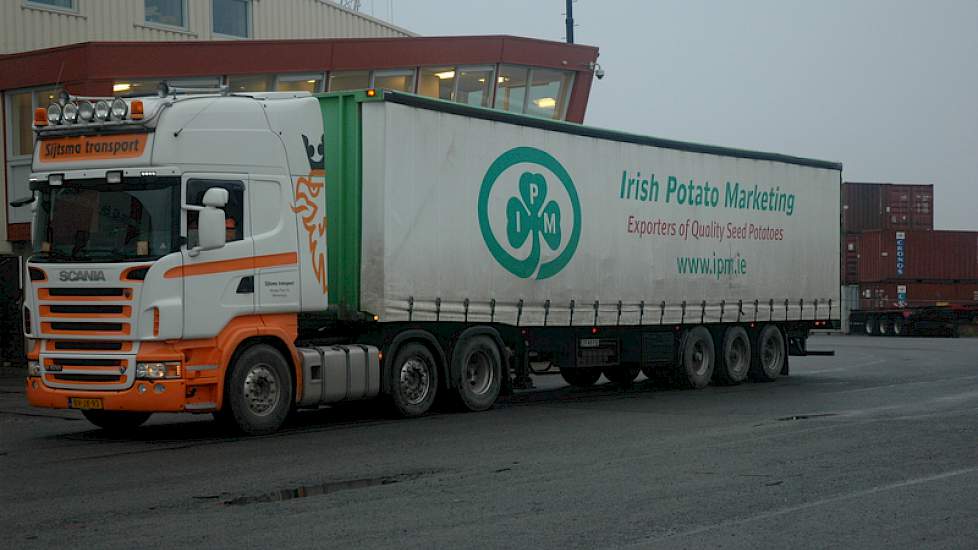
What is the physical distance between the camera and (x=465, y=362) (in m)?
15.6

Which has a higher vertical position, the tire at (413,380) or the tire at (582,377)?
the tire at (413,380)

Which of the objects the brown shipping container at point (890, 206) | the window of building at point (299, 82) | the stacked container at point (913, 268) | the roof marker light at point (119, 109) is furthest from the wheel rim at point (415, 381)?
the brown shipping container at point (890, 206)

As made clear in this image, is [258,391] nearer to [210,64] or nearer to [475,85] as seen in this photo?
[210,64]

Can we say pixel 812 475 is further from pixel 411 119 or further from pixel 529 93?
pixel 529 93

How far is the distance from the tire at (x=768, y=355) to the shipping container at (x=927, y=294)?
29035 mm

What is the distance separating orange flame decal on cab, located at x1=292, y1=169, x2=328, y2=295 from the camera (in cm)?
1380

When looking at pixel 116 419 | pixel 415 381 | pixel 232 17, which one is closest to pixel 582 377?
pixel 415 381

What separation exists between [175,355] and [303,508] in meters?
4.36

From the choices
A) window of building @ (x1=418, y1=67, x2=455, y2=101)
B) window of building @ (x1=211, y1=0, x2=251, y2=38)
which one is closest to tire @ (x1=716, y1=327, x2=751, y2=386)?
window of building @ (x1=418, y1=67, x2=455, y2=101)

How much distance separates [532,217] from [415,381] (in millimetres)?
3022

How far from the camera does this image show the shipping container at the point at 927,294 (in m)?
48.9

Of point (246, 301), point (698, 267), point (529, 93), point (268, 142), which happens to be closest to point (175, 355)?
point (246, 301)

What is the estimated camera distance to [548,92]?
29.1 metres

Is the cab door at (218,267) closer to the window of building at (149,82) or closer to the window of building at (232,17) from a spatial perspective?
the window of building at (149,82)
